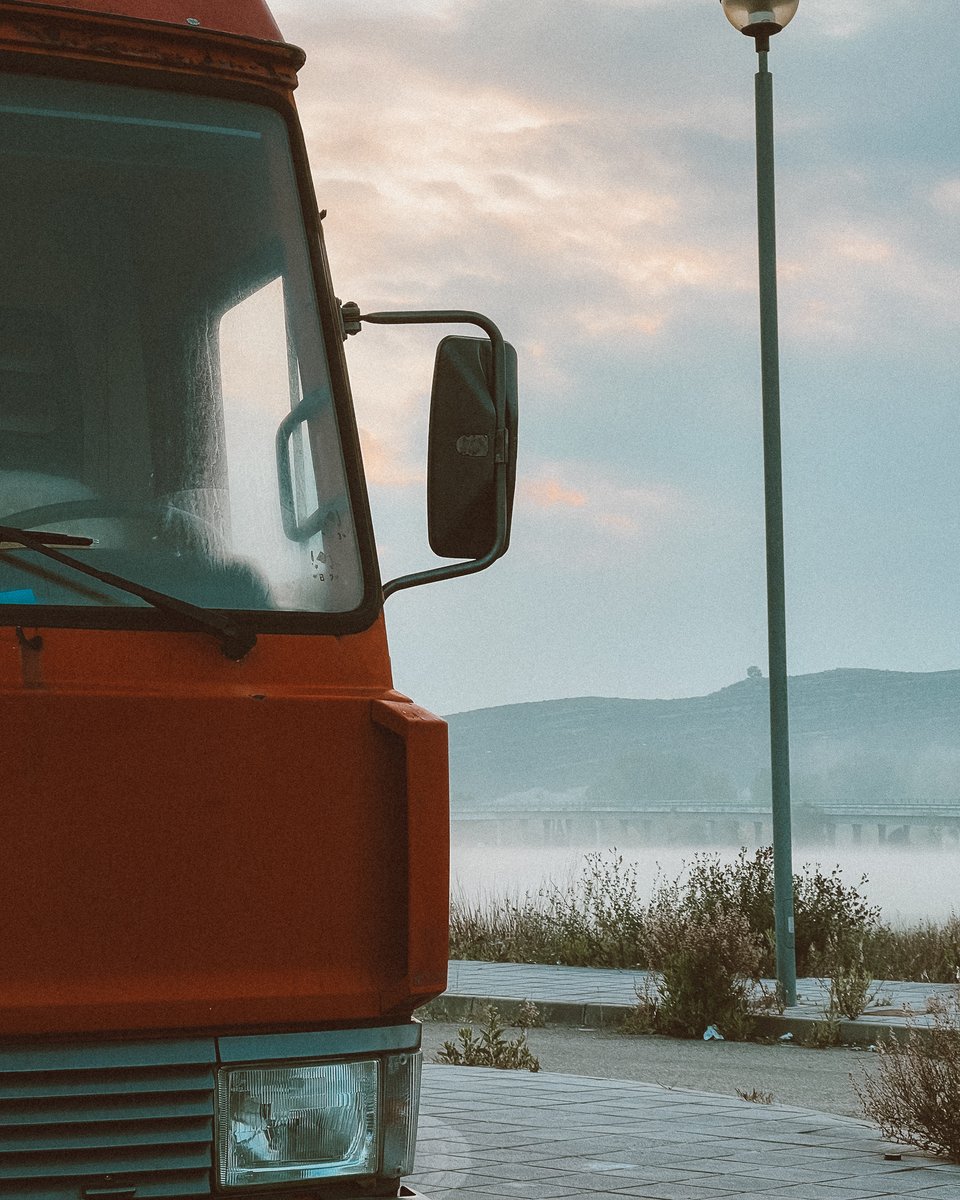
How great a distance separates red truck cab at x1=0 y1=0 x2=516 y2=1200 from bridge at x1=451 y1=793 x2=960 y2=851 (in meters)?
111

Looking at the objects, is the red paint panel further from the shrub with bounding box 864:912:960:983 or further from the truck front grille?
the shrub with bounding box 864:912:960:983

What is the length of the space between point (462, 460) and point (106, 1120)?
1.53 meters

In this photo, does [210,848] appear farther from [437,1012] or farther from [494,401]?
[437,1012]

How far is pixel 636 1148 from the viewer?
305 inches

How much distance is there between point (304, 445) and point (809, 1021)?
936 centimetres

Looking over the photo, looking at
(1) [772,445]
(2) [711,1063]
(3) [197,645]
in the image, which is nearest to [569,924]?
(1) [772,445]

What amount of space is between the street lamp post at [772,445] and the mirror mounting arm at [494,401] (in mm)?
9736

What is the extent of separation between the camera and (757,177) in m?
14.1

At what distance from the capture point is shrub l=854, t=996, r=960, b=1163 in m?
7.66

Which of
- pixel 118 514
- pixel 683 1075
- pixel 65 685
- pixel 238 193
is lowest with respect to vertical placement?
pixel 683 1075

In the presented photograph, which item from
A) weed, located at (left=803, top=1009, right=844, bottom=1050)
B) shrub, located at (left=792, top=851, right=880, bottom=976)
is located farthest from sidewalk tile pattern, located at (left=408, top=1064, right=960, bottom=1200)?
shrub, located at (left=792, top=851, right=880, bottom=976)

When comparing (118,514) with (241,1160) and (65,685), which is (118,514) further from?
(241,1160)

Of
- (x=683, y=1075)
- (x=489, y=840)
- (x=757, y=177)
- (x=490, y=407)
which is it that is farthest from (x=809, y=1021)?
(x=489, y=840)

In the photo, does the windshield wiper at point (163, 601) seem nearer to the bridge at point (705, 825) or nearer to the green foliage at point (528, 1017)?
the green foliage at point (528, 1017)
